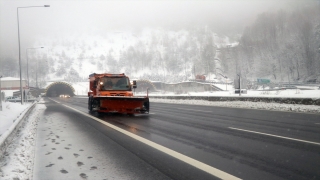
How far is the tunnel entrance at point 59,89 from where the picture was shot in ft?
298

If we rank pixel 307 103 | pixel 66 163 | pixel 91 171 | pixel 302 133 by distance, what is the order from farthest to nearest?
pixel 307 103 → pixel 302 133 → pixel 66 163 → pixel 91 171

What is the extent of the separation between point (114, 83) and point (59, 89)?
290ft

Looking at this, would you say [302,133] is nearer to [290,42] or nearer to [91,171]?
[91,171]

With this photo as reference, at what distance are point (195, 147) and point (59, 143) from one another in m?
3.77

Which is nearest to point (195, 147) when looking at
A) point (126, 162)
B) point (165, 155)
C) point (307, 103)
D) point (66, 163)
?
point (165, 155)

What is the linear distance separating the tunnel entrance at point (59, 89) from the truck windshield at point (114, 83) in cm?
7607

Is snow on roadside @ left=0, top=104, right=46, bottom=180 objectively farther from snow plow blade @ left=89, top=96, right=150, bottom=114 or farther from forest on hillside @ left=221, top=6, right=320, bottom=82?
forest on hillside @ left=221, top=6, right=320, bottom=82

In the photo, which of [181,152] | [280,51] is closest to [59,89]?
[280,51]

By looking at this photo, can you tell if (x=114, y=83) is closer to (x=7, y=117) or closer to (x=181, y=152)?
(x=7, y=117)

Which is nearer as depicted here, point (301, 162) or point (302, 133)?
point (301, 162)

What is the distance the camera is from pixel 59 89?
99188 mm

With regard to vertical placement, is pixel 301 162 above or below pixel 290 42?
below

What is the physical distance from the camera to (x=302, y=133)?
27.9 feet

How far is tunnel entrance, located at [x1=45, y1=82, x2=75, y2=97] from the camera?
298ft
